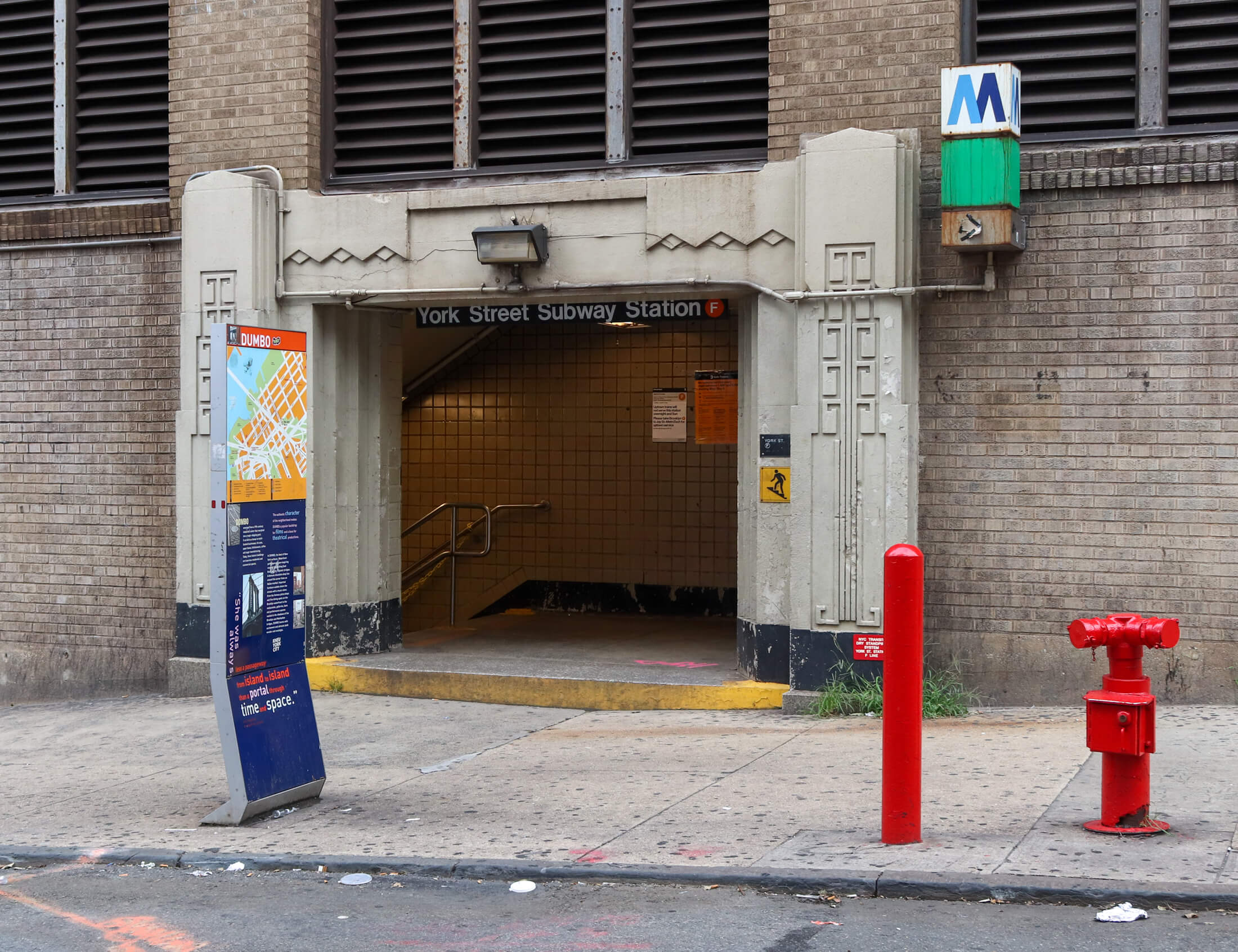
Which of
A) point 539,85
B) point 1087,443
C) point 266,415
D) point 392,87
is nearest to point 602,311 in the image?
point 539,85

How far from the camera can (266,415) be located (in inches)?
274

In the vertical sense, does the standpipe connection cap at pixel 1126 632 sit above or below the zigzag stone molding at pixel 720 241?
below

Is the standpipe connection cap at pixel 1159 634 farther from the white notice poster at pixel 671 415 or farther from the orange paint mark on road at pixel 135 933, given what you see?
the white notice poster at pixel 671 415

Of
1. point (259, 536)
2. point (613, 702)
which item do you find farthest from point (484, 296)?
point (259, 536)

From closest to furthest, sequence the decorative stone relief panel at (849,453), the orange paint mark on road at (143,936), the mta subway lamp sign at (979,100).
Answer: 1. the orange paint mark on road at (143,936)
2. the mta subway lamp sign at (979,100)
3. the decorative stone relief panel at (849,453)

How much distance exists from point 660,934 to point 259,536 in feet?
9.66

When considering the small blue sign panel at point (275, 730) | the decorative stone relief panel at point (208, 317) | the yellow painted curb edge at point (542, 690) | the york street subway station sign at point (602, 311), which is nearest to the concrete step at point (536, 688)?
the yellow painted curb edge at point (542, 690)

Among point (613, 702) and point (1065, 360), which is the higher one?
point (1065, 360)

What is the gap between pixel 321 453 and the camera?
10.6m

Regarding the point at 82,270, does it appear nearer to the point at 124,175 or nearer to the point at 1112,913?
the point at 124,175

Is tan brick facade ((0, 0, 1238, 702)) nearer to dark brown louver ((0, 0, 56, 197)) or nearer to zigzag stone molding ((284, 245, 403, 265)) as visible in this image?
zigzag stone molding ((284, 245, 403, 265))

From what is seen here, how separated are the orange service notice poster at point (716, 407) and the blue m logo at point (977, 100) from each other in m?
4.57

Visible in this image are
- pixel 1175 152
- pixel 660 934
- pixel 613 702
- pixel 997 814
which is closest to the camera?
pixel 660 934

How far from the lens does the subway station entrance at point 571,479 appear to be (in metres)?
Result: 13.3
